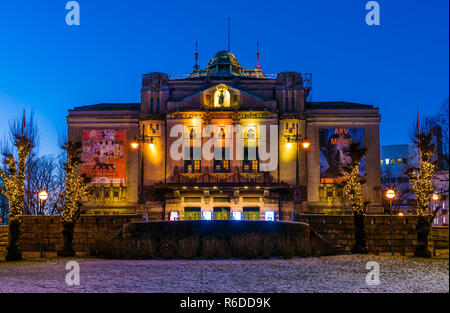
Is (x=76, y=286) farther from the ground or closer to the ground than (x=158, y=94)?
closer to the ground

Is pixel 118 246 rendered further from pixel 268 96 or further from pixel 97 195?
pixel 268 96

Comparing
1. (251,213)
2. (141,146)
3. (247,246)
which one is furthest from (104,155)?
(247,246)

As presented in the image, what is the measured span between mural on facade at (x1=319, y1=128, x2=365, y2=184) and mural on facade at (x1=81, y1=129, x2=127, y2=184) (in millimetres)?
20915

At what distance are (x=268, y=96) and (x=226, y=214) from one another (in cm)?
1419

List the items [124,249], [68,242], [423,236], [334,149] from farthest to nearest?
[334,149]
[68,242]
[423,236]
[124,249]

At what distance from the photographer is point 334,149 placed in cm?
5562

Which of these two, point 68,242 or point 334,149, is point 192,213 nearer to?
point 334,149

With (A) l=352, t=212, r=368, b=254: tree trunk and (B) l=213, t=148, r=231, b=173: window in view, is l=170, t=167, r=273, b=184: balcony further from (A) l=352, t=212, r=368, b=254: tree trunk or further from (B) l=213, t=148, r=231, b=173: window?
(A) l=352, t=212, r=368, b=254: tree trunk

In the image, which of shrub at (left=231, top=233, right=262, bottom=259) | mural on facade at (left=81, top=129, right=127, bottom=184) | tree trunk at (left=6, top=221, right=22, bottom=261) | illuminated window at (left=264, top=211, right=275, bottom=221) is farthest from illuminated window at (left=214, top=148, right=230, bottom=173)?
tree trunk at (left=6, top=221, right=22, bottom=261)

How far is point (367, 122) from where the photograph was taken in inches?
2232

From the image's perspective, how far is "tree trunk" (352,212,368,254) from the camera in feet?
112

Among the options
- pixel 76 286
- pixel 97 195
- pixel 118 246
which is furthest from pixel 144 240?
pixel 97 195

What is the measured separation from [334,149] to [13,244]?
34.8m
